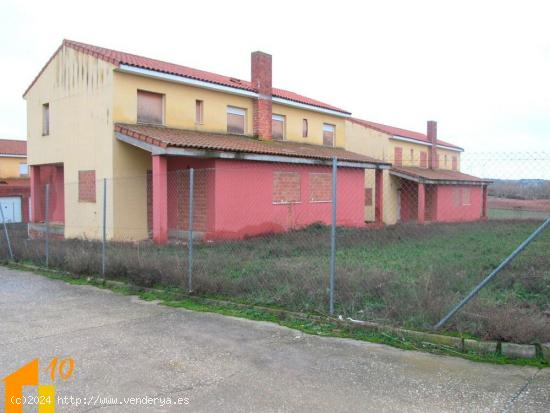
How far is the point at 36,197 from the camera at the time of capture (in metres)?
20.7

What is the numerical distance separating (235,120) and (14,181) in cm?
2176

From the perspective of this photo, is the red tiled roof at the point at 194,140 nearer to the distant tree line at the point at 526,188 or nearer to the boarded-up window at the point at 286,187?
the boarded-up window at the point at 286,187

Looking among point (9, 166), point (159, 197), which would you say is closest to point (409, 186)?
point (159, 197)

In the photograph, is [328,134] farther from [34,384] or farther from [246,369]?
[34,384]

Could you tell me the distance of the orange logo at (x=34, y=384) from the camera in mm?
3988

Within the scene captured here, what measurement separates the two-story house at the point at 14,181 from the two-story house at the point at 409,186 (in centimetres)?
2123

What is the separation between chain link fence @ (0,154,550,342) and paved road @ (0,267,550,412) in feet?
2.76

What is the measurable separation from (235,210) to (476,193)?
2402 centimetres

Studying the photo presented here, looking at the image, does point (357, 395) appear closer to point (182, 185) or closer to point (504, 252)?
point (504, 252)

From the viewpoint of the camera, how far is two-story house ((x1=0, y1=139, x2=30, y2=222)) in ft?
102

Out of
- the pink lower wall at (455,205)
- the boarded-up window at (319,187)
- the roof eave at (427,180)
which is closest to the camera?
the boarded-up window at (319,187)

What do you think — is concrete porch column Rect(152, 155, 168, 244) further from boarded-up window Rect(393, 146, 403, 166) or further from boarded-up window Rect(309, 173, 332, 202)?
boarded-up window Rect(393, 146, 403, 166)

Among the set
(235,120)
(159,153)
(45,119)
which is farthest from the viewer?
(235,120)

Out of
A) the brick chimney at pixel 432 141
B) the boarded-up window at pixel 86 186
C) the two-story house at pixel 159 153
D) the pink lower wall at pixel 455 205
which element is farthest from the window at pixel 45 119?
the brick chimney at pixel 432 141
